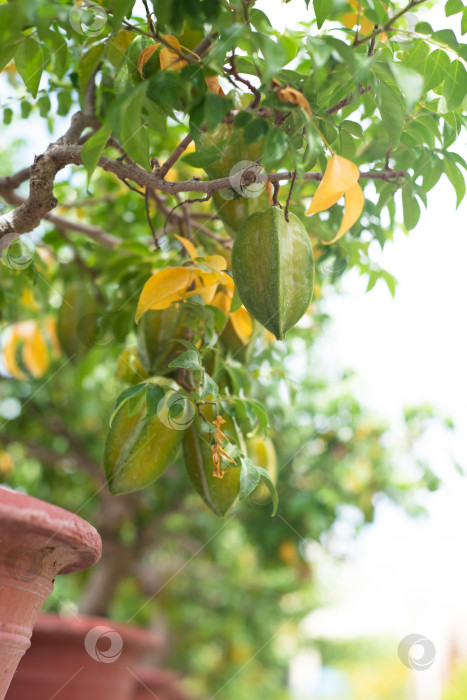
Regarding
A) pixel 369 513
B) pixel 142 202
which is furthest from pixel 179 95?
pixel 369 513

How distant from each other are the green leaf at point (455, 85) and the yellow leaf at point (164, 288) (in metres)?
0.42

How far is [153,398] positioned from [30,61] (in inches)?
19.0

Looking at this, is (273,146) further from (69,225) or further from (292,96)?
(69,225)

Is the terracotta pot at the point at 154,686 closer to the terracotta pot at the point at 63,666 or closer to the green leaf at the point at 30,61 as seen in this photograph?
the terracotta pot at the point at 63,666

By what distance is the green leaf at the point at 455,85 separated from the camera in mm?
819

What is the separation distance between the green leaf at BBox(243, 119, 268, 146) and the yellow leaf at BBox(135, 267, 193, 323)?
1.01 feet

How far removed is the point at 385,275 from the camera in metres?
1.33

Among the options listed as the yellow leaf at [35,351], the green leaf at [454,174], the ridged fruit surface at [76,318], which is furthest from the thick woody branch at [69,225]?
the green leaf at [454,174]

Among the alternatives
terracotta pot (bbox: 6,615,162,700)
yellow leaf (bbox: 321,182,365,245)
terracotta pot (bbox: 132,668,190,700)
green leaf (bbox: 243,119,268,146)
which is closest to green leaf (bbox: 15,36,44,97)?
green leaf (bbox: 243,119,268,146)

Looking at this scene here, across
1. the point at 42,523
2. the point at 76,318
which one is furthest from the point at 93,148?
the point at 76,318

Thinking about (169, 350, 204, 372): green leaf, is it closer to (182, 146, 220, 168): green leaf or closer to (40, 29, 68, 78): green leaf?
(182, 146, 220, 168): green leaf

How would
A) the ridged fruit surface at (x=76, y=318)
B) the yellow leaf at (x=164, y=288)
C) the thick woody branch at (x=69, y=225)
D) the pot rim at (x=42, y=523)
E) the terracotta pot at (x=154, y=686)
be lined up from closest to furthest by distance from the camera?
the pot rim at (x=42, y=523)
the yellow leaf at (x=164, y=288)
the thick woody branch at (x=69, y=225)
the ridged fruit surface at (x=76, y=318)
the terracotta pot at (x=154, y=686)

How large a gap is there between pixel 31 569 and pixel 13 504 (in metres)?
0.12

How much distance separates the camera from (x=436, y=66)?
833 mm
